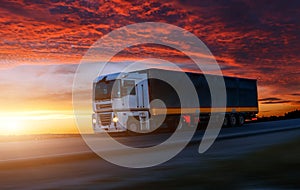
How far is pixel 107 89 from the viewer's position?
27.0m

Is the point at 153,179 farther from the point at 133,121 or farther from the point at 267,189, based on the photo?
the point at 133,121

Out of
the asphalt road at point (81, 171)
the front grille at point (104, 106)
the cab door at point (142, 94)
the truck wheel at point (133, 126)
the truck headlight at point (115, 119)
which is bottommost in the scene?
the asphalt road at point (81, 171)

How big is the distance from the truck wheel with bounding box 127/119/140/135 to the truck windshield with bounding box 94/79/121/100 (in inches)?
67.1

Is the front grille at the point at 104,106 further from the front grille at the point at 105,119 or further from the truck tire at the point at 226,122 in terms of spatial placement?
the truck tire at the point at 226,122

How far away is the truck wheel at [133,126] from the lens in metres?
27.0

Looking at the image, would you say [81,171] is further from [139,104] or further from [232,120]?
[232,120]

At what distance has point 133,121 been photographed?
27.2m

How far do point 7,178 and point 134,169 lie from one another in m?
2.88

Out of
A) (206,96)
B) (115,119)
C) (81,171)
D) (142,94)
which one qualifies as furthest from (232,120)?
(81,171)

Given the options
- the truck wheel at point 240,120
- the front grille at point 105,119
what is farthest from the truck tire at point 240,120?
the front grille at point 105,119

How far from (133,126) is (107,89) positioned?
2.57 metres

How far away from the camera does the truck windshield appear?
87.2 ft

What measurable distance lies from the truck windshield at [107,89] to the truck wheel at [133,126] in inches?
67.1

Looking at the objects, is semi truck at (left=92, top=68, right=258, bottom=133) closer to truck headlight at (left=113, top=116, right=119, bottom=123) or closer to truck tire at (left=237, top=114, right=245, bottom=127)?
truck headlight at (left=113, top=116, right=119, bottom=123)
